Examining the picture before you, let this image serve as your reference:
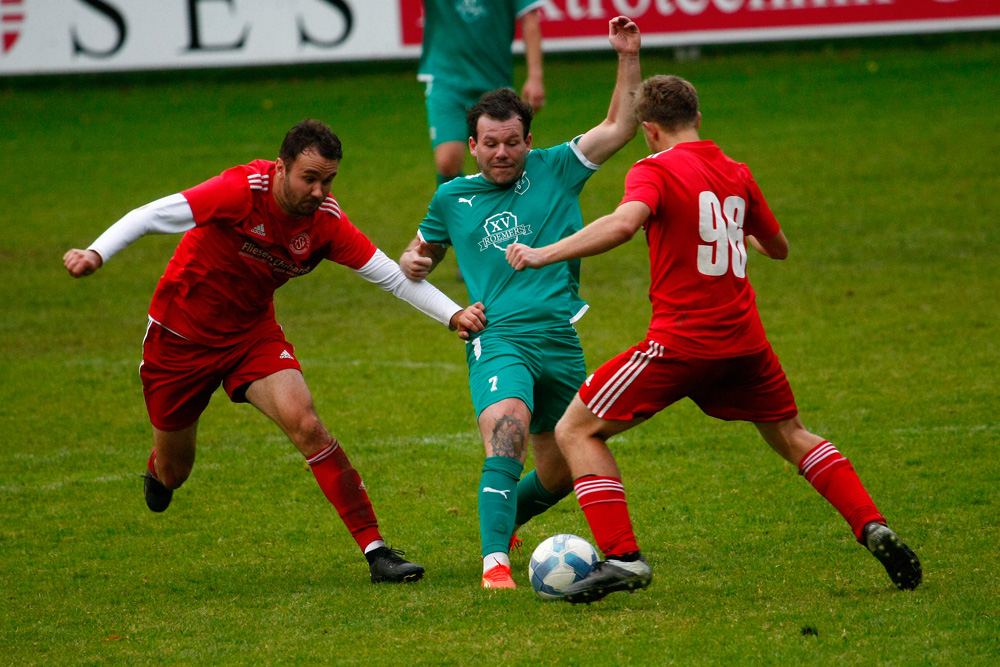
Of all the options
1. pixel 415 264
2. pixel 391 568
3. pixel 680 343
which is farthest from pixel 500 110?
pixel 391 568

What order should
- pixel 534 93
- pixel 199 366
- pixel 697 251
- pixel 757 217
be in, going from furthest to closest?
pixel 534 93, pixel 199 366, pixel 757 217, pixel 697 251

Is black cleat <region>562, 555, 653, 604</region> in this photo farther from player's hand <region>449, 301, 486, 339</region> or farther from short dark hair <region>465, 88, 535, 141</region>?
short dark hair <region>465, 88, 535, 141</region>

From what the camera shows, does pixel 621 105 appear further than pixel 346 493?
Yes

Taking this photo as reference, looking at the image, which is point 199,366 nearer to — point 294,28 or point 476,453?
point 476,453

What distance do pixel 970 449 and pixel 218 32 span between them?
16392 mm

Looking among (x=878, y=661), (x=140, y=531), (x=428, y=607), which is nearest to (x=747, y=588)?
(x=878, y=661)

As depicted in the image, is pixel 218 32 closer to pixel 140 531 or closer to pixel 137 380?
pixel 137 380

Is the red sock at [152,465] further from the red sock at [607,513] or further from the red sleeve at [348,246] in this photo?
the red sock at [607,513]

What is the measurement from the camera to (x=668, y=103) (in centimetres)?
493

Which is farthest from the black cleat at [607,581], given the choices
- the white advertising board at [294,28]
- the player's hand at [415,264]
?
the white advertising board at [294,28]

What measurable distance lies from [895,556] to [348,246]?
279 centimetres

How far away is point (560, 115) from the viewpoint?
1825 cm

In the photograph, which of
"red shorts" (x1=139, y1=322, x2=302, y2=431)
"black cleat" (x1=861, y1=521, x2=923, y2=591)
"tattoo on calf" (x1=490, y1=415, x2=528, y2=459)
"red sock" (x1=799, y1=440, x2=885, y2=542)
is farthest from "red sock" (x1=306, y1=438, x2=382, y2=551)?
"black cleat" (x1=861, y1=521, x2=923, y2=591)

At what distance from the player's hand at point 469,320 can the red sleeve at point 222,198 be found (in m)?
1.07
